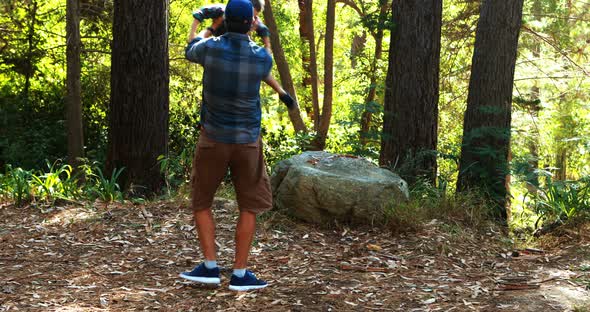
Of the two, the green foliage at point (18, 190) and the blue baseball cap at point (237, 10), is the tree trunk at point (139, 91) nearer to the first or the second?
the green foliage at point (18, 190)

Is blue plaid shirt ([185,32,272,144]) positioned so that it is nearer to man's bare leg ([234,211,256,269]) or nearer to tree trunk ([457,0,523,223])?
man's bare leg ([234,211,256,269])

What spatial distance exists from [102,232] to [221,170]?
2.28 metres

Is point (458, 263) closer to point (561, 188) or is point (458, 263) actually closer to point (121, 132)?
point (561, 188)

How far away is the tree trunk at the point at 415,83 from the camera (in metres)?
8.67

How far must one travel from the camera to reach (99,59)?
12.8m

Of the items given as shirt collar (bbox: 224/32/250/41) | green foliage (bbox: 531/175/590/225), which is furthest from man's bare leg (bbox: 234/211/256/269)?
green foliage (bbox: 531/175/590/225)

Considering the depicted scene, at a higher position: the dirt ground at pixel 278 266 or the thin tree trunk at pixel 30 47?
the thin tree trunk at pixel 30 47

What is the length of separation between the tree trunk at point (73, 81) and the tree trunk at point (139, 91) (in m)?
2.78

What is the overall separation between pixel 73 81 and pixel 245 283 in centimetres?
726

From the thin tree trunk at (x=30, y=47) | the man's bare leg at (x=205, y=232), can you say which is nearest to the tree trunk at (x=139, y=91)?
the man's bare leg at (x=205, y=232)

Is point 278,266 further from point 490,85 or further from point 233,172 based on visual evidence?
point 490,85

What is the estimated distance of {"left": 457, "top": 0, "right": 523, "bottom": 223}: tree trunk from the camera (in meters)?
8.46

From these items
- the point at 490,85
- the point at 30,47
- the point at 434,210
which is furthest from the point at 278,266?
the point at 30,47

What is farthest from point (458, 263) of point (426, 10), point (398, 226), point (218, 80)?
point (426, 10)
